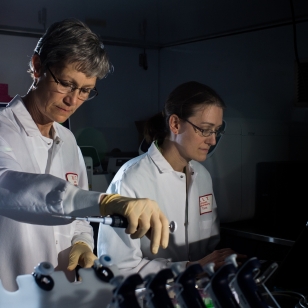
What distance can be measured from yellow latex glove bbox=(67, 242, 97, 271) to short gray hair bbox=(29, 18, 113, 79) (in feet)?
1.74

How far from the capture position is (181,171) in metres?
1.99

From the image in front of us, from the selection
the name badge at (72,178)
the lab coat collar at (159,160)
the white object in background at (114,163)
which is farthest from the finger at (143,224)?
the white object in background at (114,163)

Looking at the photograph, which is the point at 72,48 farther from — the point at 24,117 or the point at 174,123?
the point at 174,123

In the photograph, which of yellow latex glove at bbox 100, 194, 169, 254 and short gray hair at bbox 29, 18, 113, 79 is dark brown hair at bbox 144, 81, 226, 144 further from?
yellow latex glove at bbox 100, 194, 169, 254

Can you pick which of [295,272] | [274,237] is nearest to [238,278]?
[295,272]

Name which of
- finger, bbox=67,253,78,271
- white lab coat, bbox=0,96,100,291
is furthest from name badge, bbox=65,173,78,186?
finger, bbox=67,253,78,271

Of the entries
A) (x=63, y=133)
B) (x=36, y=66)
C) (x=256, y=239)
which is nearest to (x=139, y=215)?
(x=36, y=66)

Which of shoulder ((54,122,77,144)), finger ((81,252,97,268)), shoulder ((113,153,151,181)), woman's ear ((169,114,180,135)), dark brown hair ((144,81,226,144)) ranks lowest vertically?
finger ((81,252,97,268))

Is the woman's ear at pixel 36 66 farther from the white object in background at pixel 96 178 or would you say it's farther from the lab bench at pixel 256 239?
the white object in background at pixel 96 178

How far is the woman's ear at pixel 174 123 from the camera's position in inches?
75.0

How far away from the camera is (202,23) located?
11.7 ft

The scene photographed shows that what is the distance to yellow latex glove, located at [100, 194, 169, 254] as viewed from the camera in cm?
89

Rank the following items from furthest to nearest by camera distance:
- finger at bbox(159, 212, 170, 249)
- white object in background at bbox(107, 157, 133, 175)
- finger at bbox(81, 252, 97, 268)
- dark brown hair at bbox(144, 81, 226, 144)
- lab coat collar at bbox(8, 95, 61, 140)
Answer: white object in background at bbox(107, 157, 133, 175), dark brown hair at bbox(144, 81, 226, 144), lab coat collar at bbox(8, 95, 61, 140), finger at bbox(81, 252, 97, 268), finger at bbox(159, 212, 170, 249)

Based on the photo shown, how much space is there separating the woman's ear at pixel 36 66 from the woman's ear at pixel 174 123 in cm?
67
